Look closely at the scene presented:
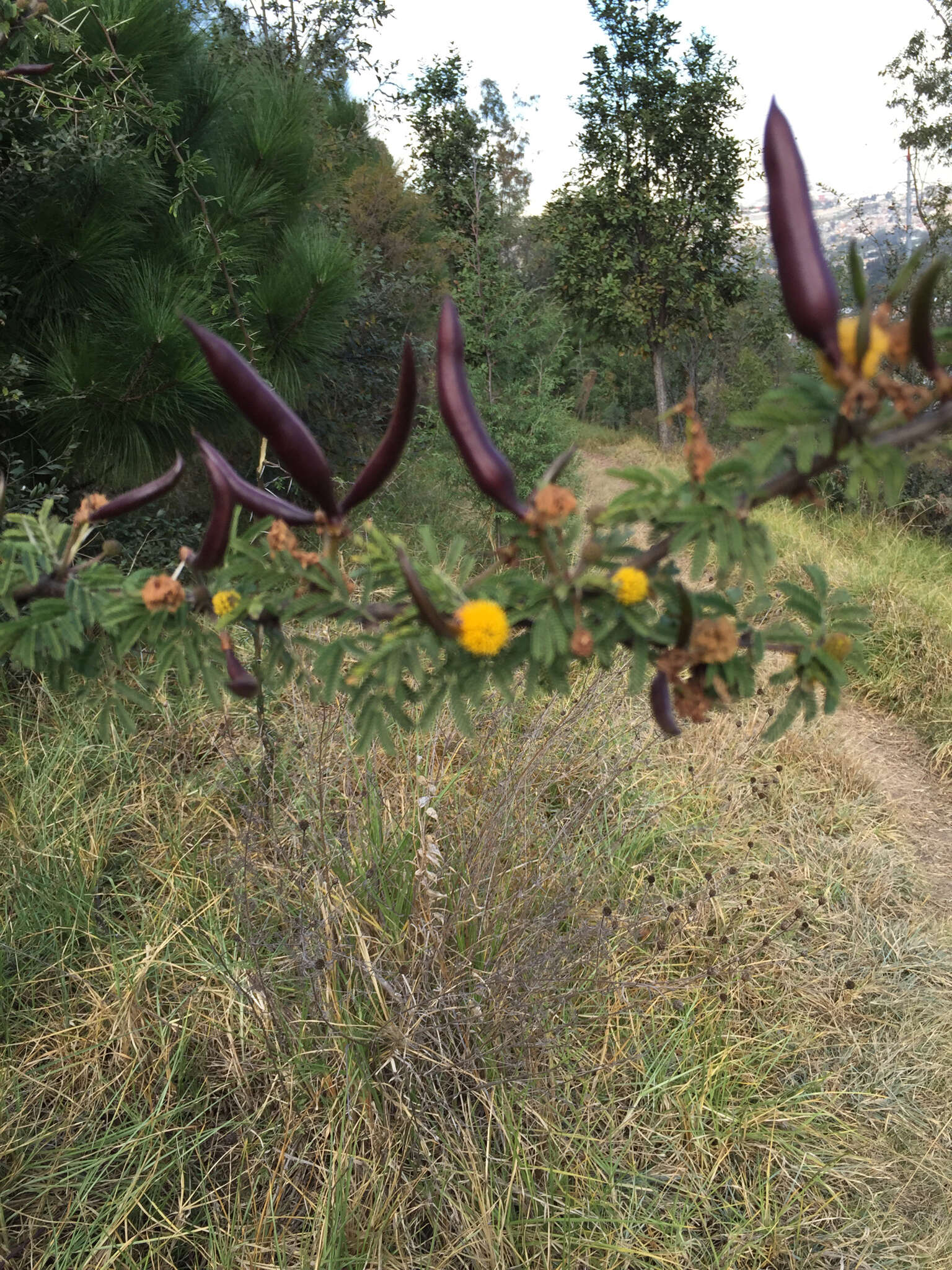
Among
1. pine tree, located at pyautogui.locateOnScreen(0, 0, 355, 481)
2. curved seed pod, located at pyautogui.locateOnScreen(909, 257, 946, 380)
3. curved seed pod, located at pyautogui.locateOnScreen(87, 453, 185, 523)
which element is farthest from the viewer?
pine tree, located at pyautogui.locateOnScreen(0, 0, 355, 481)

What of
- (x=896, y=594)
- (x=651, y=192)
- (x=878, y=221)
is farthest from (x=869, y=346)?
(x=651, y=192)

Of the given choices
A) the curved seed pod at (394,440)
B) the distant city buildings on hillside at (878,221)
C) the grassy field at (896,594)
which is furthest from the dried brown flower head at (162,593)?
the distant city buildings on hillside at (878,221)

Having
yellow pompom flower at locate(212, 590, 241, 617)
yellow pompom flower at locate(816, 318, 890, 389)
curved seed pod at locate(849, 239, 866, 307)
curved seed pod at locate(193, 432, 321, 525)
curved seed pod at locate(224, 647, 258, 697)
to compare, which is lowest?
curved seed pod at locate(224, 647, 258, 697)

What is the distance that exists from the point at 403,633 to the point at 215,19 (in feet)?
14.3

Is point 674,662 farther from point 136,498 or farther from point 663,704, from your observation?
point 136,498

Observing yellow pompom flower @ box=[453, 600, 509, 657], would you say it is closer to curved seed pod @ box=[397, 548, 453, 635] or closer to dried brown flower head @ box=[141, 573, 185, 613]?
curved seed pod @ box=[397, 548, 453, 635]

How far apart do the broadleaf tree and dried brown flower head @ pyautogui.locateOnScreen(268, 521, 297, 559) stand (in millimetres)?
11565

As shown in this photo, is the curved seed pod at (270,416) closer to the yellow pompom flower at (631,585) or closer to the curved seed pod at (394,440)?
the curved seed pod at (394,440)

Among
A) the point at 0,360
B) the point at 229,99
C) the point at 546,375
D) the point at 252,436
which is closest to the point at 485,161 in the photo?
the point at 546,375

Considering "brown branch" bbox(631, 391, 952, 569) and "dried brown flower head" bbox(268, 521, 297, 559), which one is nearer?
"brown branch" bbox(631, 391, 952, 569)

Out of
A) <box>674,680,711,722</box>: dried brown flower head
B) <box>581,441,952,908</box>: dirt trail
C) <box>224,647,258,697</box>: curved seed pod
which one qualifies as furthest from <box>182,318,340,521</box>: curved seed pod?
<box>581,441,952,908</box>: dirt trail

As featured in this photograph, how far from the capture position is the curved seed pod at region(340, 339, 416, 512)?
1.51ft

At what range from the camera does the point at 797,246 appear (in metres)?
0.40

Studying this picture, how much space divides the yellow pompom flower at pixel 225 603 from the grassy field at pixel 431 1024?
1187 millimetres
